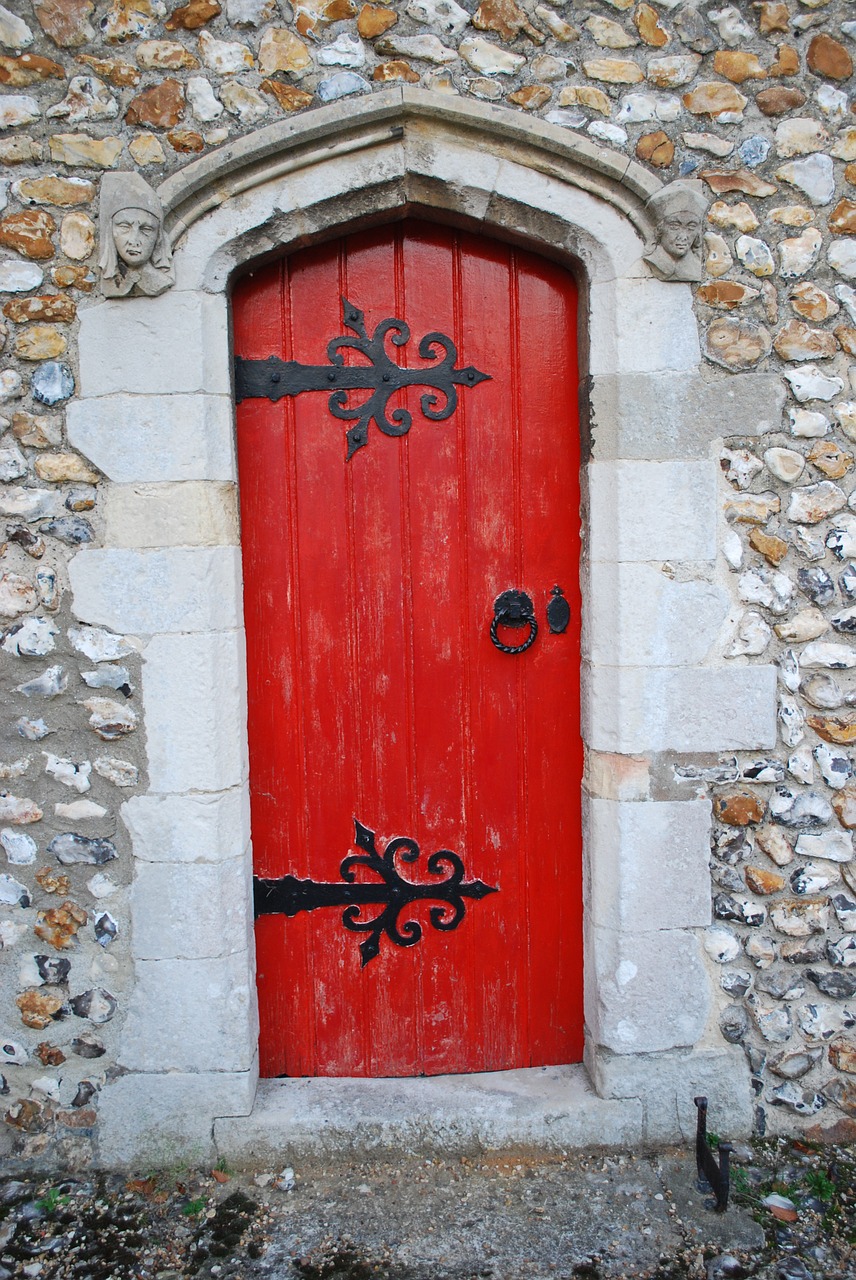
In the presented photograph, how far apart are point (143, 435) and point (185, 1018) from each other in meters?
1.51

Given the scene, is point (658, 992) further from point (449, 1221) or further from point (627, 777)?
point (449, 1221)

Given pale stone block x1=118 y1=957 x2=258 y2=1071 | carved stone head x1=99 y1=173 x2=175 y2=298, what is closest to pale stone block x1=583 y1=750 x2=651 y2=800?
pale stone block x1=118 y1=957 x2=258 y2=1071

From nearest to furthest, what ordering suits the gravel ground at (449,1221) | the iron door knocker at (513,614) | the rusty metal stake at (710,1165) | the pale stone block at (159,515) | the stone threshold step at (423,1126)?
the gravel ground at (449,1221), the rusty metal stake at (710,1165), the pale stone block at (159,515), the stone threshold step at (423,1126), the iron door knocker at (513,614)

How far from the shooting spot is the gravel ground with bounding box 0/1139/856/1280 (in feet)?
6.53

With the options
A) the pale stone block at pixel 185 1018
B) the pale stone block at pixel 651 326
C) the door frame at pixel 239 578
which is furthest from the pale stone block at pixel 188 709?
the pale stone block at pixel 651 326

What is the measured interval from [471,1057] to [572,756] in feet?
3.05

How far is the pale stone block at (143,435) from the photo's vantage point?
218 cm

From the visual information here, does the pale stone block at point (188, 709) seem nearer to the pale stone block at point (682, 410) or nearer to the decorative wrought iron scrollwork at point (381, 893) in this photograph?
the decorative wrought iron scrollwork at point (381, 893)

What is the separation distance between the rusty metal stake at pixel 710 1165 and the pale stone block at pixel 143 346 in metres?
2.24

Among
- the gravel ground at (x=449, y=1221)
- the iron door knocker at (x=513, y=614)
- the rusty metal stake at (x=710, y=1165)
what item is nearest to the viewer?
the gravel ground at (x=449, y=1221)

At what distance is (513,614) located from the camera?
2.42 m

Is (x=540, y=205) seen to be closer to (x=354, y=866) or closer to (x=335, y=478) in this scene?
(x=335, y=478)

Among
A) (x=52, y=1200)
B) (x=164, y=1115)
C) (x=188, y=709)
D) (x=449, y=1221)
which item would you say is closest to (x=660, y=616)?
(x=188, y=709)

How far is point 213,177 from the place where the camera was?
6.98 feet
